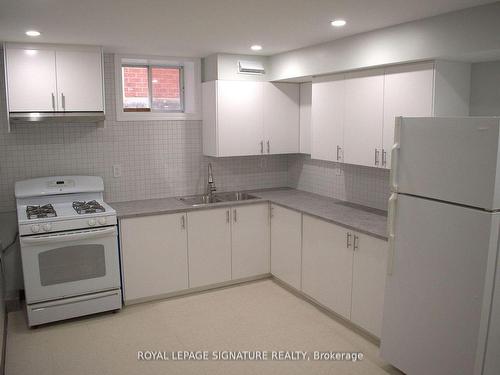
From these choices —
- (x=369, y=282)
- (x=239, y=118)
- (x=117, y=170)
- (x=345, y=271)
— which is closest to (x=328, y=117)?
(x=239, y=118)

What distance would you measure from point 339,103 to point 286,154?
142 cm

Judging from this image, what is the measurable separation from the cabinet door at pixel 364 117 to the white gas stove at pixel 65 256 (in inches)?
82.1

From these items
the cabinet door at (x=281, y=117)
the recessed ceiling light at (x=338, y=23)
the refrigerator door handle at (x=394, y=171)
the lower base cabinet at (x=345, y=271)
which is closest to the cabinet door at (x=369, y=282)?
the lower base cabinet at (x=345, y=271)

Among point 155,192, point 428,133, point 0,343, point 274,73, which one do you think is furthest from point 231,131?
point 0,343

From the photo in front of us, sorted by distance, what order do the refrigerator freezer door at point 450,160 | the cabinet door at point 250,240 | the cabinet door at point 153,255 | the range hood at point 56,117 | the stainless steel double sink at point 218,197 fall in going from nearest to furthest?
the refrigerator freezer door at point 450,160 → the range hood at point 56,117 → the cabinet door at point 153,255 → the cabinet door at point 250,240 → the stainless steel double sink at point 218,197

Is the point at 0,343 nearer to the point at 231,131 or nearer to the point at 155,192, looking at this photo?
the point at 155,192

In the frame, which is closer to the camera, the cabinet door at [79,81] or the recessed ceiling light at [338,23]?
the recessed ceiling light at [338,23]

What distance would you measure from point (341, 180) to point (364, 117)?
37.7 inches

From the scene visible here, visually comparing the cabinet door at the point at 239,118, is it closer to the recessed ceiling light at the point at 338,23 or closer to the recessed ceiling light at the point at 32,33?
the recessed ceiling light at the point at 338,23

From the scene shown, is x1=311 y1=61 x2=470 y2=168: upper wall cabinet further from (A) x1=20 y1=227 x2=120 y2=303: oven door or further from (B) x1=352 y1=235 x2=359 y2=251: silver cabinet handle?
(A) x1=20 y1=227 x2=120 y2=303: oven door

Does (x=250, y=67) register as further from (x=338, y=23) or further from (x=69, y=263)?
(x=69, y=263)

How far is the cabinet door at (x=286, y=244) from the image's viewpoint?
156 inches

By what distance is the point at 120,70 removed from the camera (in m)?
4.14

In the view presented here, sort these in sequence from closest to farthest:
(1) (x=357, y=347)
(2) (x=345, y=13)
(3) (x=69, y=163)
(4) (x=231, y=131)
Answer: (2) (x=345, y=13) < (1) (x=357, y=347) < (3) (x=69, y=163) < (4) (x=231, y=131)
